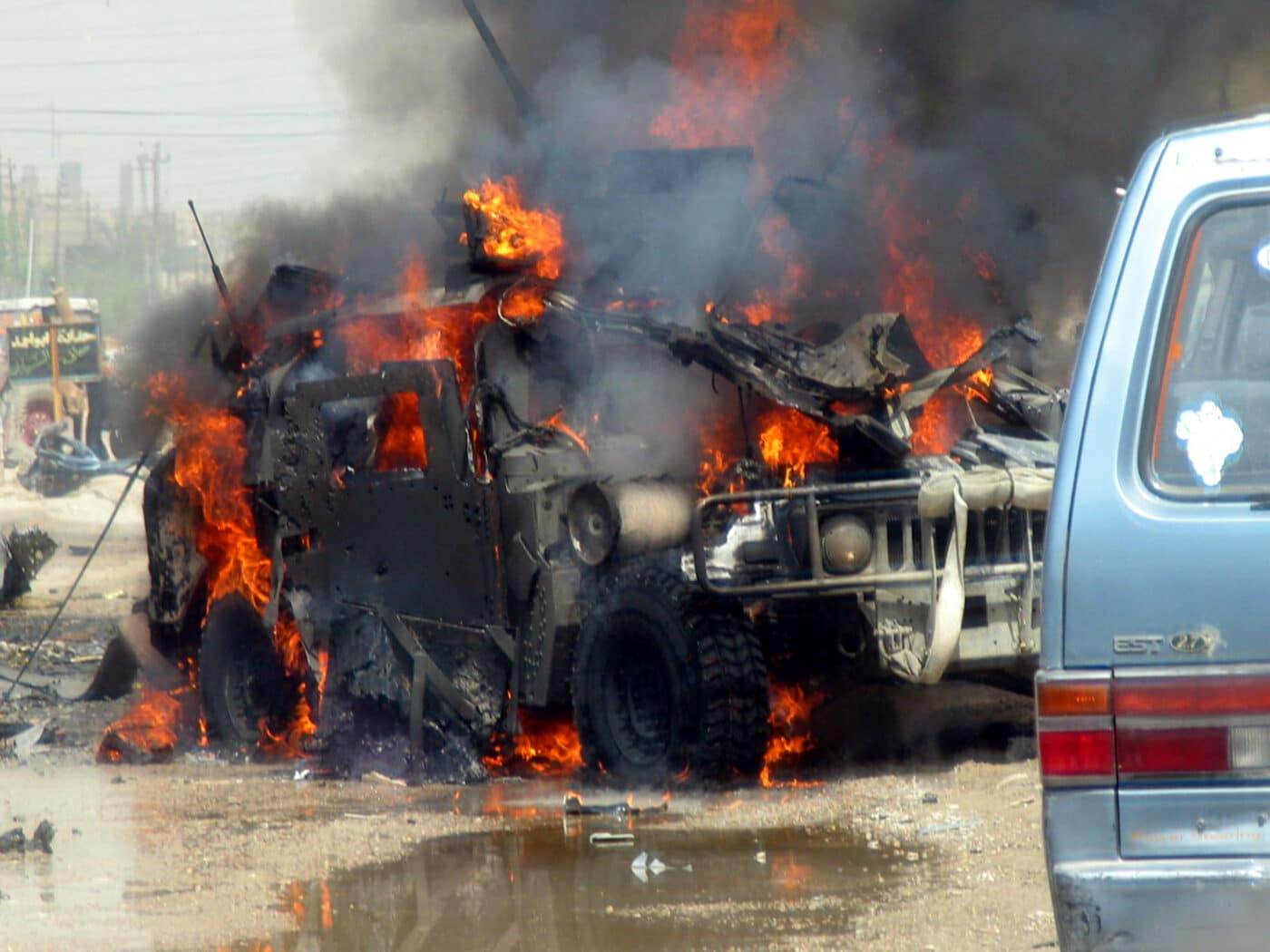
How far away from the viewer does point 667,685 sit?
8.39 m

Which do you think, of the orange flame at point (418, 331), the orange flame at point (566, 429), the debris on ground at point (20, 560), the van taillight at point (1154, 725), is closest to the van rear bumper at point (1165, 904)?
the van taillight at point (1154, 725)

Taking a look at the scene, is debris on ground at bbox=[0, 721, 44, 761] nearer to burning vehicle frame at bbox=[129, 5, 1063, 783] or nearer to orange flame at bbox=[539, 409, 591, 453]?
burning vehicle frame at bbox=[129, 5, 1063, 783]

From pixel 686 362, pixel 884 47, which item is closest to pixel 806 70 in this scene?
pixel 884 47

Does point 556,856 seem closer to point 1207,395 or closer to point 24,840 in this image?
point 24,840

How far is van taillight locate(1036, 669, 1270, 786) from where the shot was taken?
3.19 meters

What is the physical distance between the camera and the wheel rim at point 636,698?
8.48m

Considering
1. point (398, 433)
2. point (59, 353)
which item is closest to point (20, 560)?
point (398, 433)

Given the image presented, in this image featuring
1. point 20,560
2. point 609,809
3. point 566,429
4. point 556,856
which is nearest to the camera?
point 556,856

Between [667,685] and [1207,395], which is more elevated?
[1207,395]

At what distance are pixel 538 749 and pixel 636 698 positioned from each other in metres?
0.87

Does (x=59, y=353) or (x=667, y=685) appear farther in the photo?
(x=59, y=353)

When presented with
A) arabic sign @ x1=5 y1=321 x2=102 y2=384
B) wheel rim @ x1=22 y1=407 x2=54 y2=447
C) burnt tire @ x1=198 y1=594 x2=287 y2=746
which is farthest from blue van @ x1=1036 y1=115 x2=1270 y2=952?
arabic sign @ x1=5 y1=321 x2=102 y2=384

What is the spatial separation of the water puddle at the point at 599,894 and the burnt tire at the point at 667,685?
0.54 m

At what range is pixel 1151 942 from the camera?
125 inches
